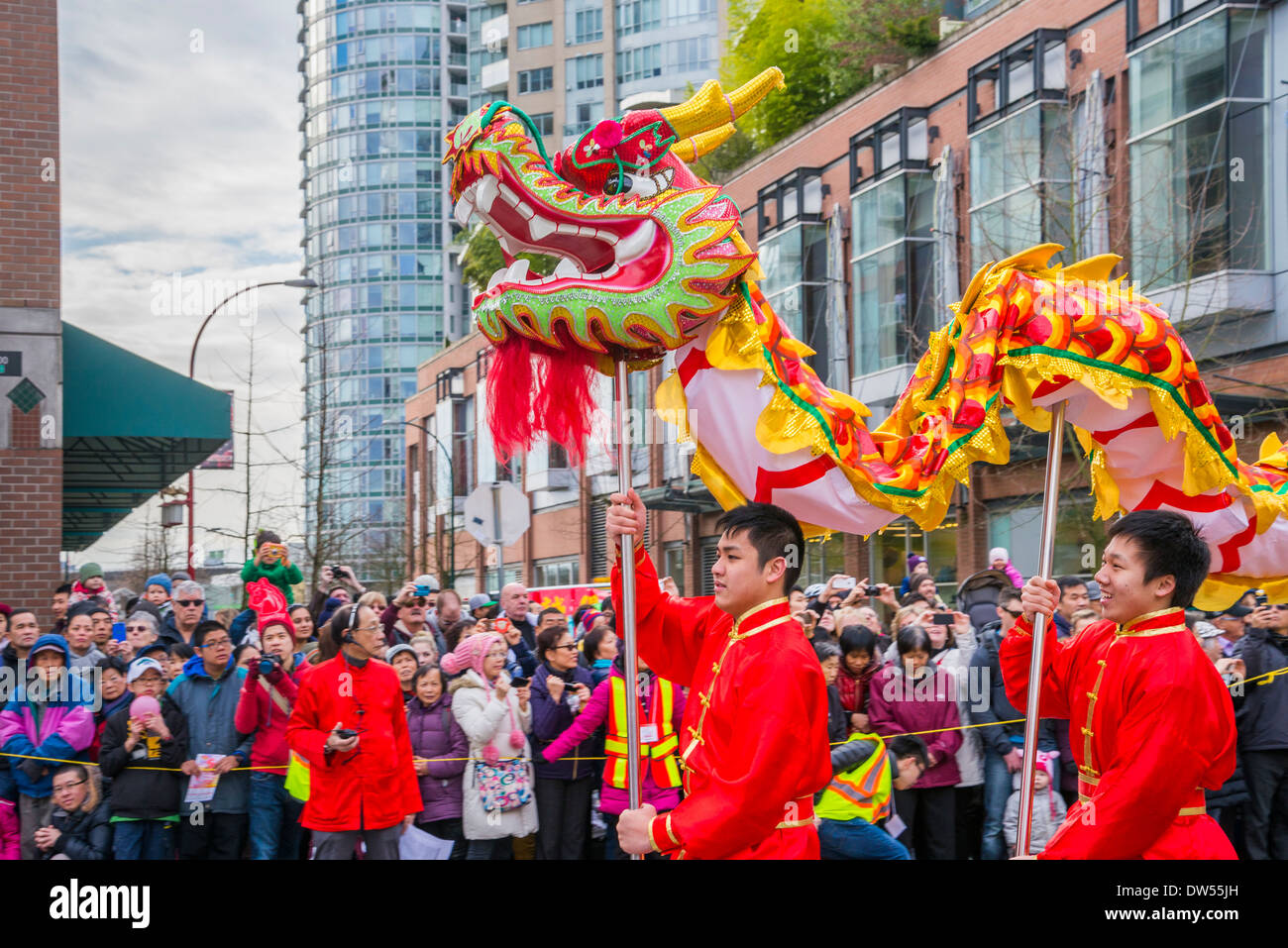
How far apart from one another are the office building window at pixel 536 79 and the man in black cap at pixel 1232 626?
54534 mm

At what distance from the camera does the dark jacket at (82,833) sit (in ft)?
23.6

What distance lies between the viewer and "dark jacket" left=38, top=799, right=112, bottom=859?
720 centimetres

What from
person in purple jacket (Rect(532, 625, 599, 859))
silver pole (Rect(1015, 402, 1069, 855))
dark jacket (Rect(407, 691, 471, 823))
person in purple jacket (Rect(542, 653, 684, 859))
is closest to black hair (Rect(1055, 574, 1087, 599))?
person in purple jacket (Rect(542, 653, 684, 859))

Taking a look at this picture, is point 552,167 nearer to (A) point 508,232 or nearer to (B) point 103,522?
(A) point 508,232

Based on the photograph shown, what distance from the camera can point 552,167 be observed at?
4.64 metres

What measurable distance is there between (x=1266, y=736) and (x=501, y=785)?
4286 millimetres

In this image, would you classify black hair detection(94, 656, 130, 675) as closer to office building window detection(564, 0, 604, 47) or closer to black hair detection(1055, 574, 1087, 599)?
black hair detection(1055, 574, 1087, 599)

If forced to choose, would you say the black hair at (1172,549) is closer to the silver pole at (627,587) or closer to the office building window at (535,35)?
the silver pole at (627,587)

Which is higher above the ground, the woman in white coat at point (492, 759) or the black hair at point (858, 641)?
the black hair at point (858, 641)

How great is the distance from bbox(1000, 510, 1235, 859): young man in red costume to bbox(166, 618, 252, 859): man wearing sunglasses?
4.85m

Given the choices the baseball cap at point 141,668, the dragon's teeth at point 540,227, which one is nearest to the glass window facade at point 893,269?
the baseball cap at point 141,668

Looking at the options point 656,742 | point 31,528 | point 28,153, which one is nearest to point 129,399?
point 31,528

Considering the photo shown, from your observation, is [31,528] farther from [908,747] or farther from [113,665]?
[908,747]
